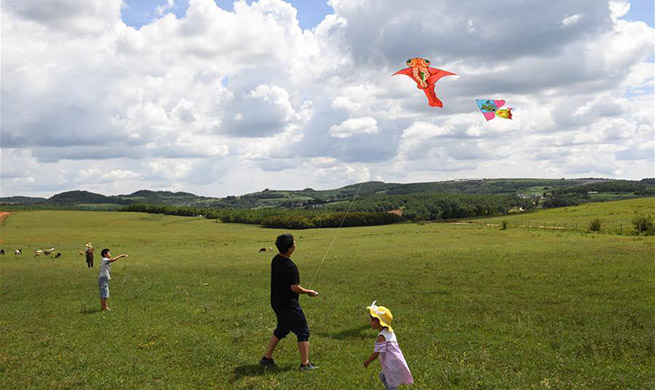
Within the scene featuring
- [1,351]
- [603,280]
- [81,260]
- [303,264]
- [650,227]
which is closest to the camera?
[1,351]

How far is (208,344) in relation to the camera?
13.6m

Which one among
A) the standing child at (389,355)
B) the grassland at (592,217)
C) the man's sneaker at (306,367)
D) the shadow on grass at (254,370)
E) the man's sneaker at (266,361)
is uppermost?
the standing child at (389,355)

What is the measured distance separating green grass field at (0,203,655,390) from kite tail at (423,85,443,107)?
8.15 m

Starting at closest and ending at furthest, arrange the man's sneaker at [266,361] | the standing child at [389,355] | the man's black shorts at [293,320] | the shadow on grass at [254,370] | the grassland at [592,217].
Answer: the standing child at [389,355] → the man's black shorts at [293,320] → the shadow on grass at [254,370] → the man's sneaker at [266,361] → the grassland at [592,217]

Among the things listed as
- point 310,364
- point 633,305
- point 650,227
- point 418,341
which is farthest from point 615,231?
point 310,364

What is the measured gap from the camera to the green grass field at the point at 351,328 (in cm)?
1084

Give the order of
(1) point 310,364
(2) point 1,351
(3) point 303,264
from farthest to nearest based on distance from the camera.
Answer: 1. (3) point 303,264
2. (2) point 1,351
3. (1) point 310,364

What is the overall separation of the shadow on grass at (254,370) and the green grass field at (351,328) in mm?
47

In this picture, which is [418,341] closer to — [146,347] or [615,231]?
[146,347]

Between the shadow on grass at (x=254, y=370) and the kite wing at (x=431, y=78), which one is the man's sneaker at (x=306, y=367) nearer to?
the shadow on grass at (x=254, y=370)

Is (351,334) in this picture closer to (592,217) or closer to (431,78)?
(431,78)

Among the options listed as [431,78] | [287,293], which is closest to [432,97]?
[431,78]

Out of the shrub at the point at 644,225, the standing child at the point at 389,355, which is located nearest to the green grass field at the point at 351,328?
the standing child at the point at 389,355

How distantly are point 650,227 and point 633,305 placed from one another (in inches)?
1983
